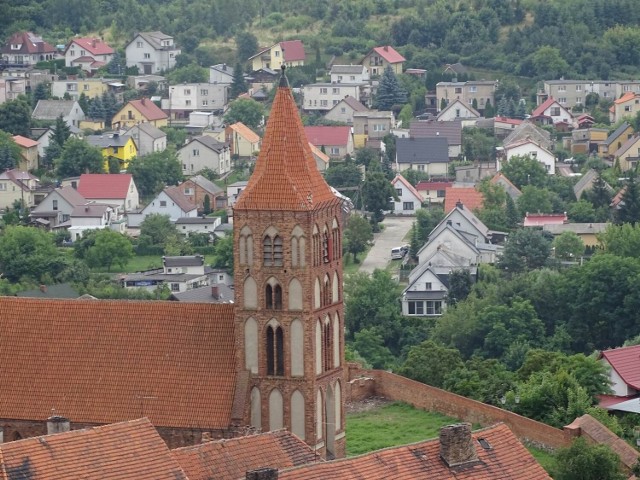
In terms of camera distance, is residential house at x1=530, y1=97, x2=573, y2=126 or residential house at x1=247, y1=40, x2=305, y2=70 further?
residential house at x1=247, y1=40, x2=305, y2=70

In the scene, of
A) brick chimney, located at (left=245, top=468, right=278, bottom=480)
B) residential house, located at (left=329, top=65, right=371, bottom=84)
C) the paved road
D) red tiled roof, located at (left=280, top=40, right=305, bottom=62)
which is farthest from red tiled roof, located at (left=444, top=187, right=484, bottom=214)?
brick chimney, located at (left=245, top=468, right=278, bottom=480)

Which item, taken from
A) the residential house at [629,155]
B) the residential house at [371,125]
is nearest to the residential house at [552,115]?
the residential house at [371,125]

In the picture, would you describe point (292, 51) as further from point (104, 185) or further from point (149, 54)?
point (104, 185)

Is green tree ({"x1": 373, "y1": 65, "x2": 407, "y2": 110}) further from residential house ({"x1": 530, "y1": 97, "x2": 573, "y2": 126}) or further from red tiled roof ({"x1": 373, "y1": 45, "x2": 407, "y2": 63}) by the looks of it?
residential house ({"x1": 530, "y1": 97, "x2": 573, "y2": 126})

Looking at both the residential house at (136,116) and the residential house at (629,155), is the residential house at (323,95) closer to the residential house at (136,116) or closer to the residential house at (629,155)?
the residential house at (136,116)

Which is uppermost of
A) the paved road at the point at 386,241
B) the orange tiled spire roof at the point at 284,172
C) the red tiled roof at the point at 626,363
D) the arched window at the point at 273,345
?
the orange tiled spire roof at the point at 284,172

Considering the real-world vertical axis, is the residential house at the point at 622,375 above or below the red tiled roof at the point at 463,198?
above

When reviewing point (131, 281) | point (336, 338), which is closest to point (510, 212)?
point (131, 281)

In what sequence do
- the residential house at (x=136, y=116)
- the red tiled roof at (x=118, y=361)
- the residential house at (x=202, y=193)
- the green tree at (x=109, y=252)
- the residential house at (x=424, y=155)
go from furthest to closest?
1. the residential house at (x=136, y=116)
2. the residential house at (x=424, y=155)
3. the residential house at (x=202, y=193)
4. the green tree at (x=109, y=252)
5. the red tiled roof at (x=118, y=361)
